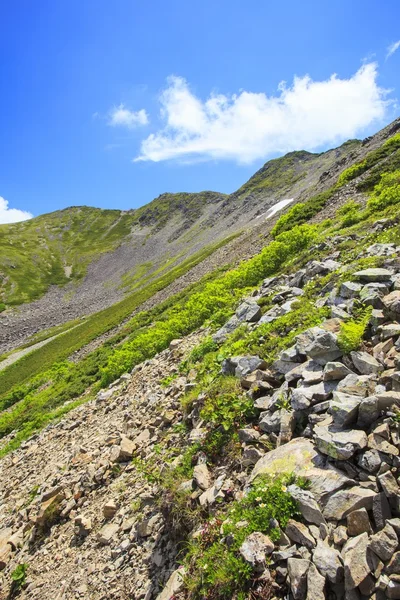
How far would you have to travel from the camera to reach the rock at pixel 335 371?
6500 millimetres

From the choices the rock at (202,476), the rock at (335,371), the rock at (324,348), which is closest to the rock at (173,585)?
the rock at (202,476)

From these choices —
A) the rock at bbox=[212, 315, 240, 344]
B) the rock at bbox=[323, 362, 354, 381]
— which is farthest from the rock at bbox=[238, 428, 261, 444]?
the rock at bbox=[212, 315, 240, 344]

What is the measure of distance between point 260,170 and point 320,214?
156035 mm

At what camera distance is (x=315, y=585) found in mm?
4027

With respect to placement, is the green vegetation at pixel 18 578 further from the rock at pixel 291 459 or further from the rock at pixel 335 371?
the rock at pixel 335 371

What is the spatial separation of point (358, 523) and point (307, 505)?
0.70 meters

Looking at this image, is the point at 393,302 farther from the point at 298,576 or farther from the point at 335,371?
the point at 298,576

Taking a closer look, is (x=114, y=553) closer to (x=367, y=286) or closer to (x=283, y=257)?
(x=367, y=286)

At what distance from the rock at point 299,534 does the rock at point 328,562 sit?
0.45ft

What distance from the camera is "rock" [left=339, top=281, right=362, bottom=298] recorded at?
9.04m

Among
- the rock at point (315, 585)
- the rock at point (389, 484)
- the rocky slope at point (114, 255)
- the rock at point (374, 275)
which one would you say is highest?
the rocky slope at point (114, 255)

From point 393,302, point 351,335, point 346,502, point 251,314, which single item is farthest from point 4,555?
point 393,302

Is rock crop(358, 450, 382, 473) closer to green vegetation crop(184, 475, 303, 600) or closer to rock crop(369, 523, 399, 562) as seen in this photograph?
rock crop(369, 523, 399, 562)

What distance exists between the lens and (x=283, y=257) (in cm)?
2180
